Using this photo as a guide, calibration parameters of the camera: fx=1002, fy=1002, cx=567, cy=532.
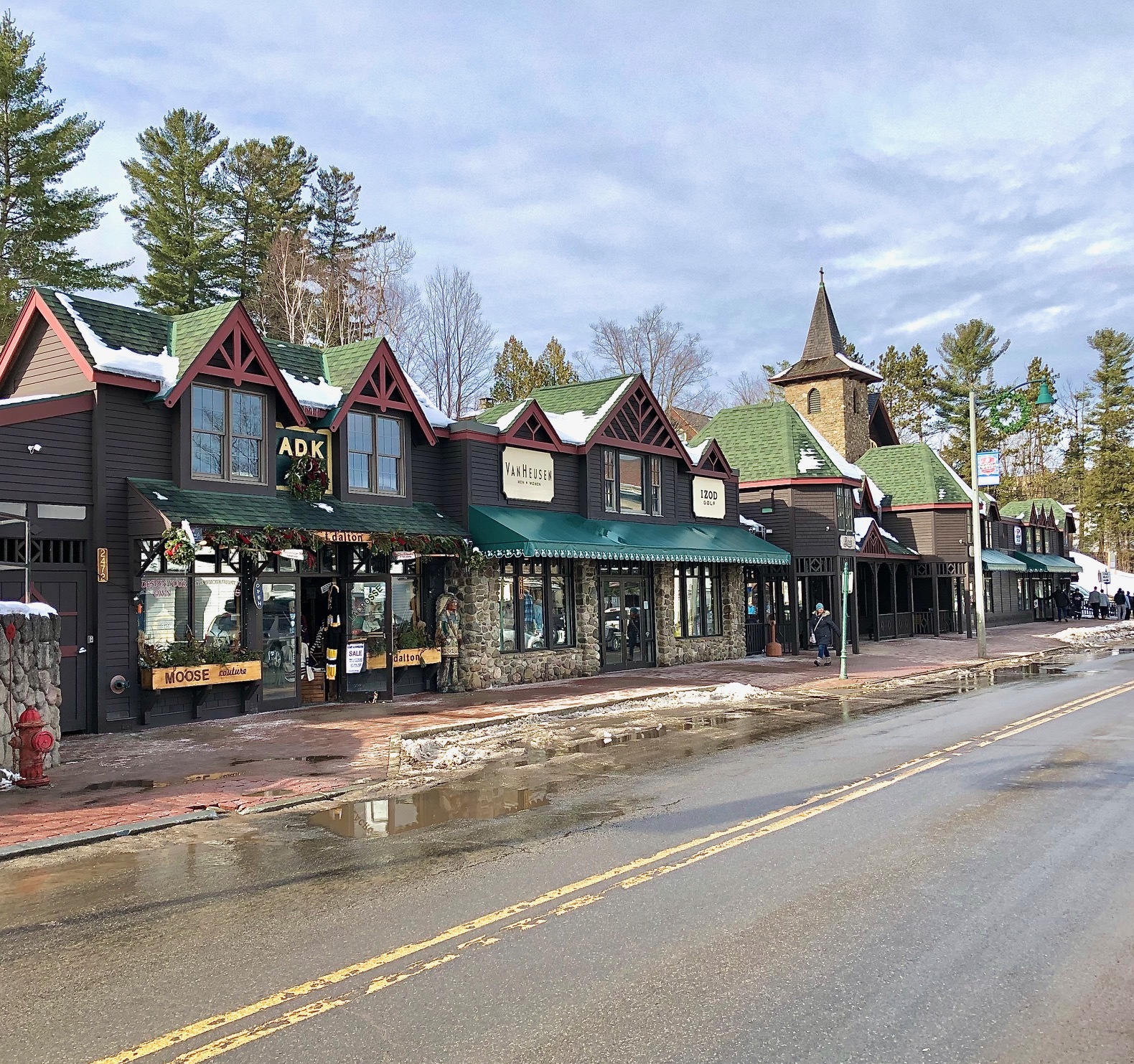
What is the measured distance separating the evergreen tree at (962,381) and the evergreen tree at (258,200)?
50776mm

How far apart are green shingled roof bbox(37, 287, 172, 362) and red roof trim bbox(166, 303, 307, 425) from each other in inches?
41.6

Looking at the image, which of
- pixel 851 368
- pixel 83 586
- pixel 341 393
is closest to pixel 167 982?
pixel 83 586

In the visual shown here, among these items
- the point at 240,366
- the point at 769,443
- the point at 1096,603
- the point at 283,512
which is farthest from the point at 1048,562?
the point at 240,366

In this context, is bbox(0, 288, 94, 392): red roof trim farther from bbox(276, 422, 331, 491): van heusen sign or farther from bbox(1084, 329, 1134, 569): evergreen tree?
bbox(1084, 329, 1134, 569): evergreen tree

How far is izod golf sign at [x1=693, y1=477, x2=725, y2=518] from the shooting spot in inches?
1138

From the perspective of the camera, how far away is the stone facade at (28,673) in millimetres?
11414

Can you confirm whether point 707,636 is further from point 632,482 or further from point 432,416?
point 432,416

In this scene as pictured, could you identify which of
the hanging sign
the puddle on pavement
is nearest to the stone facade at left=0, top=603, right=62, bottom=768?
the puddle on pavement

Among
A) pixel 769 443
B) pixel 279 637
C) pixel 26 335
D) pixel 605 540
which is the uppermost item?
pixel 769 443

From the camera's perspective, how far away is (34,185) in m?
33.2

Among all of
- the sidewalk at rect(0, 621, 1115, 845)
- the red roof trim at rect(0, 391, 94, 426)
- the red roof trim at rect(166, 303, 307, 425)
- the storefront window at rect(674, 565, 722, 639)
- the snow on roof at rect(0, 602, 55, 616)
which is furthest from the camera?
the storefront window at rect(674, 565, 722, 639)

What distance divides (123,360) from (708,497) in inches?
694

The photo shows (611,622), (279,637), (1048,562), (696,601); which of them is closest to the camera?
(279,637)

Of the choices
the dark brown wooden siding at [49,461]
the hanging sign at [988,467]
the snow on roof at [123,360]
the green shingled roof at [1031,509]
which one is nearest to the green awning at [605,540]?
the hanging sign at [988,467]
